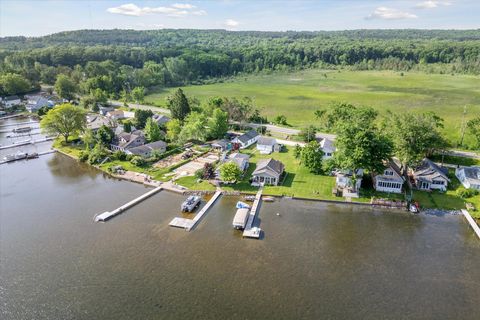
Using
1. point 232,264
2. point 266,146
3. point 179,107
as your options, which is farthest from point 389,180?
point 179,107

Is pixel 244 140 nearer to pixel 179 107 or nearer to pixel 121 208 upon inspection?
pixel 179 107

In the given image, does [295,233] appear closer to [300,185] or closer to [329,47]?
[300,185]

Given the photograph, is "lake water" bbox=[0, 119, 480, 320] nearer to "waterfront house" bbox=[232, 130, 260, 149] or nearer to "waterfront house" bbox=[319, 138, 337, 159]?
"waterfront house" bbox=[319, 138, 337, 159]

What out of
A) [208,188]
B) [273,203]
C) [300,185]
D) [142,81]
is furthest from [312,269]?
[142,81]

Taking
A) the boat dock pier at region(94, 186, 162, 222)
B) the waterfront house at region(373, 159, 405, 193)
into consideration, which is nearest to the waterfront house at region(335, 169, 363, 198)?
the waterfront house at region(373, 159, 405, 193)

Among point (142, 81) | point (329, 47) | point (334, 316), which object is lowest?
→ point (334, 316)

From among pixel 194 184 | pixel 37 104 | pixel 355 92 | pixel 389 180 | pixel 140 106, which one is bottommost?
pixel 194 184
